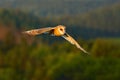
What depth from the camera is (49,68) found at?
103000mm

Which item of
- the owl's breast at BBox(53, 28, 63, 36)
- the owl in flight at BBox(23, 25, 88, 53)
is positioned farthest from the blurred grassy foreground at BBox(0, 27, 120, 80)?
the owl's breast at BBox(53, 28, 63, 36)

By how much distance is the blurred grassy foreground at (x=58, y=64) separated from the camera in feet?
309

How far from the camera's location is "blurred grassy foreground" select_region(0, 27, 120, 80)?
309 feet

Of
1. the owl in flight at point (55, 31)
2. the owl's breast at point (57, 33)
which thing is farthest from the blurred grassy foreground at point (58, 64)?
the owl's breast at point (57, 33)

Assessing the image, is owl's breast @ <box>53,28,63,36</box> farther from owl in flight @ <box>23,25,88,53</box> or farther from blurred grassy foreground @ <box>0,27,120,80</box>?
blurred grassy foreground @ <box>0,27,120,80</box>

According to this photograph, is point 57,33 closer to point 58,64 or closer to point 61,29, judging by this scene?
point 61,29

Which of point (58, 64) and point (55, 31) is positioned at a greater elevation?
point (55, 31)

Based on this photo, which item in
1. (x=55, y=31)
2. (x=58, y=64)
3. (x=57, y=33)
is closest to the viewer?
(x=57, y=33)

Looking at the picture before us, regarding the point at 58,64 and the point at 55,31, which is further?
the point at 58,64

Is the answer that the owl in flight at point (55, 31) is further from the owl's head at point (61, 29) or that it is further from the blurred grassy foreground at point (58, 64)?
the blurred grassy foreground at point (58, 64)

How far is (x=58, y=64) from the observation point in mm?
100625

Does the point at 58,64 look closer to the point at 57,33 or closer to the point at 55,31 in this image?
the point at 55,31

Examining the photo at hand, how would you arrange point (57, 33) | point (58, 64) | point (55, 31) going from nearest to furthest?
point (57, 33)
point (55, 31)
point (58, 64)

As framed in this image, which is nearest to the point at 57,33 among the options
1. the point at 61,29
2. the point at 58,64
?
the point at 61,29
